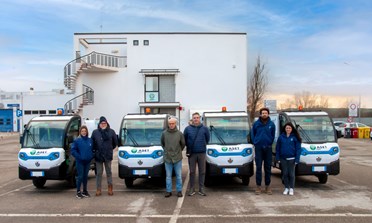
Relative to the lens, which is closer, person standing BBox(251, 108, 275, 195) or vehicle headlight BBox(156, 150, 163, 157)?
person standing BBox(251, 108, 275, 195)

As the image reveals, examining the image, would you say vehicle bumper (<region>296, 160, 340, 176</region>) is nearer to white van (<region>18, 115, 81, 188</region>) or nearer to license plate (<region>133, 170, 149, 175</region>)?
license plate (<region>133, 170, 149, 175</region>)

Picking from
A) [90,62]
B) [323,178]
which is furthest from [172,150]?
[90,62]

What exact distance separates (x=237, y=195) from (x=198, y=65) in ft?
80.1

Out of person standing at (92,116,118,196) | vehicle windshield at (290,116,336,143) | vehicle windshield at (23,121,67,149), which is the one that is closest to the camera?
person standing at (92,116,118,196)

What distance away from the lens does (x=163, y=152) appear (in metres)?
10.6

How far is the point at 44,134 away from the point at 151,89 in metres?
22.7

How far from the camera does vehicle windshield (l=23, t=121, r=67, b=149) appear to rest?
1138 cm

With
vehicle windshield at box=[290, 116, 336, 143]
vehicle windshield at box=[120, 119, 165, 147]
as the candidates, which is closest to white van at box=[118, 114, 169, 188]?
vehicle windshield at box=[120, 119, 165, 147]

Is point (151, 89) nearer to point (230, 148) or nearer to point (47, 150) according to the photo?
point (47, 150)

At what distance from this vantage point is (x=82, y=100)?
108ft

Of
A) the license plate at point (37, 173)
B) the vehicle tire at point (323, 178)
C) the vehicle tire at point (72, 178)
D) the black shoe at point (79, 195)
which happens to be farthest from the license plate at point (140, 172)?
the vehicle tire at point (323, 178)

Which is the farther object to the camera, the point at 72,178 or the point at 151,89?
the point at 151,89

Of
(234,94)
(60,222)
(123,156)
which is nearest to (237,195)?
(123,156)

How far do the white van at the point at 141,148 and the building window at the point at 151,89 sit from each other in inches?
863
